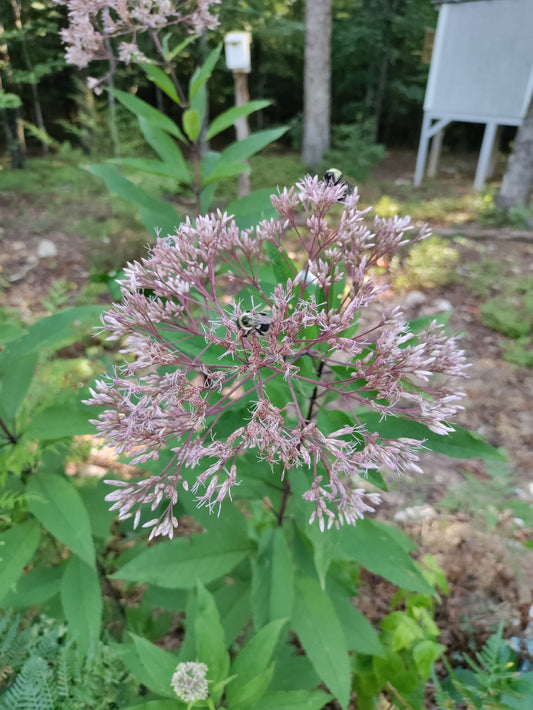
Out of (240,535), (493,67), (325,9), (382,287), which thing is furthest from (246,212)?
(493,67)

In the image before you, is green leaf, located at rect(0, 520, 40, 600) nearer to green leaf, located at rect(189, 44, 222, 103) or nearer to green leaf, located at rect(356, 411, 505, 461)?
green leaf, located at rect(356, 411, 505, 461)

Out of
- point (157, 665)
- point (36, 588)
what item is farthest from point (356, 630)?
point (36, 588)

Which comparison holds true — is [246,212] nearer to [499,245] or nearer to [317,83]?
[499,245]

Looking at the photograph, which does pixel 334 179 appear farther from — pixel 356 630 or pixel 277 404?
pixel 356 630

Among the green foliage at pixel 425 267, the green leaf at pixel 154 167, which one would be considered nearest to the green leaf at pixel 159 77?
the green leaf at pixel 154 167

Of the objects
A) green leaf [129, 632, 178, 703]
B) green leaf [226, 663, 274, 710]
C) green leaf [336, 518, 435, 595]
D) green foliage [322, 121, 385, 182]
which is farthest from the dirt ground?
green foliage [322, 121, 385, 182]

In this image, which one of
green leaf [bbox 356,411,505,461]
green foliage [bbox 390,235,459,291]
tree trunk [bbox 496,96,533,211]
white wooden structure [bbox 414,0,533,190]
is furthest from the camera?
white wooden structure [bbox 414,0,533,190]

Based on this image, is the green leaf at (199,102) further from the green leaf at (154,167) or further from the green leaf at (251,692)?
the green leaf at (251,692)
